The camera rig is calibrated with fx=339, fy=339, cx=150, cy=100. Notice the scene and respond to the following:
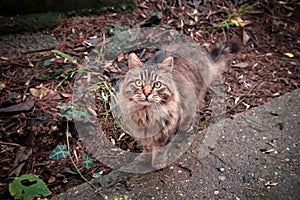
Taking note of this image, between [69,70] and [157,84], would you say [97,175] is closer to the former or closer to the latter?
[157,84]

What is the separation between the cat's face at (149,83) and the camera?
2377 mm

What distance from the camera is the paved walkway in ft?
8.10

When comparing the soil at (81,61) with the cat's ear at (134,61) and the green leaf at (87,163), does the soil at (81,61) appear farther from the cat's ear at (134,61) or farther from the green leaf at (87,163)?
the cat's ear at (134,61)

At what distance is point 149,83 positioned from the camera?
2.40 m

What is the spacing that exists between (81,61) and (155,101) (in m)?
1.19

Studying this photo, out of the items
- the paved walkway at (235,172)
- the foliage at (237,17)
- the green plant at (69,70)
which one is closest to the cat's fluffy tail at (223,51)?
the paved walkway at (235,172)

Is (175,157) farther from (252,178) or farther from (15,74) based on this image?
(15,74)

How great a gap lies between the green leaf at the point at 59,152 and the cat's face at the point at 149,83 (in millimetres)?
669

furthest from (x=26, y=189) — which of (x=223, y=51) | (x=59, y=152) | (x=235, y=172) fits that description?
(x=223, y=51)

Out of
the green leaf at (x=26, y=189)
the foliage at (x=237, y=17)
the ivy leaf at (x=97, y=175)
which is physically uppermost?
the foliage at (x=237, y=17)

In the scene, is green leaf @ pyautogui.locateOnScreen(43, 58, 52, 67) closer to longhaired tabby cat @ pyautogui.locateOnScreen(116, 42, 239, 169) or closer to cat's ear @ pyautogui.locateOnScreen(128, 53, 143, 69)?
longhaired tabby cat @ pyautogui.locateOnScreen(116, 42, 239, 169)

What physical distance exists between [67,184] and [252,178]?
1398 millimetres

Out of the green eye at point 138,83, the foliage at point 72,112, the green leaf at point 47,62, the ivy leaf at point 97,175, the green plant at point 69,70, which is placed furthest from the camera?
the green leaf at point 47,62

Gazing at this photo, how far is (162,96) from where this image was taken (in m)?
2.44
